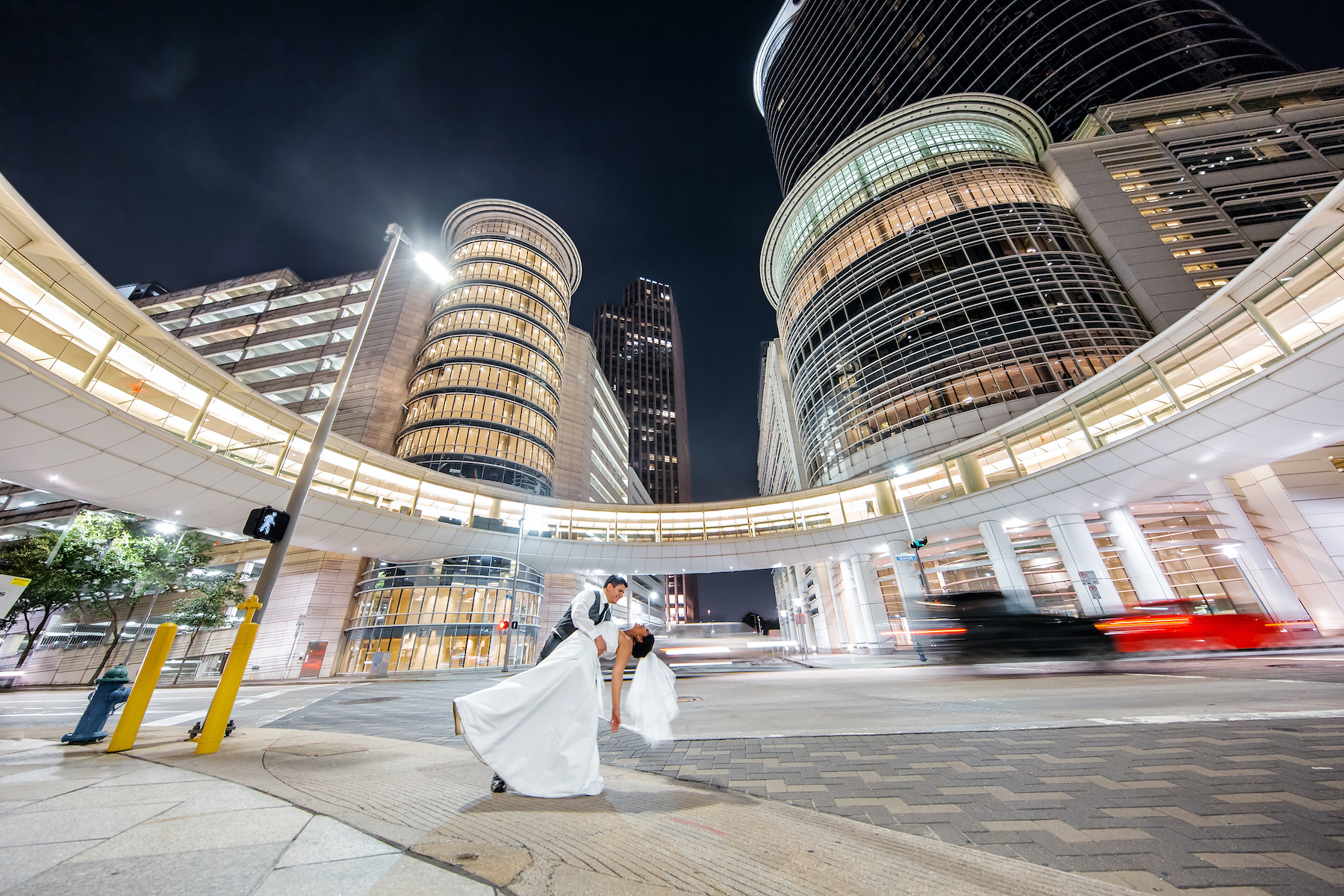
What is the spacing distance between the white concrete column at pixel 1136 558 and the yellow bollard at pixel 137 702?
29.8 metres

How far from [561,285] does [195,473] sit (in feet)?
119

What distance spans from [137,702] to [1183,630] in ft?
82.5

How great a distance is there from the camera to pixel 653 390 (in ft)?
405

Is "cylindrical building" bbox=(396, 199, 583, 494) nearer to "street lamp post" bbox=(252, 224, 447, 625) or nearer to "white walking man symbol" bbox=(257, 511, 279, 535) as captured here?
"street lamp post" bbox=(252, 224, 447, 625)

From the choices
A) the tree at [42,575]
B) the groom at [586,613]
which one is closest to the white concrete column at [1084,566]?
the groom at [586,613]

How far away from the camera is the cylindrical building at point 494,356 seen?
33.6 m

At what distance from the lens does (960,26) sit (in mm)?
72375

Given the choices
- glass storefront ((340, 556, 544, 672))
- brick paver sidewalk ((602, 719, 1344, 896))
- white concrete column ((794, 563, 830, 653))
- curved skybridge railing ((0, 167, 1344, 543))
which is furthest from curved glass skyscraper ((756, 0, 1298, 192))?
glass storefront ((340, 556, 544, 672))

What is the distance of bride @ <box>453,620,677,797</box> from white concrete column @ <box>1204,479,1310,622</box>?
1218 inches

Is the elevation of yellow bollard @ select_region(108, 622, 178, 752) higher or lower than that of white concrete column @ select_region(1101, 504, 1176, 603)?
lower

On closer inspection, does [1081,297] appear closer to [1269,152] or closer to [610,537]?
[1269,152]

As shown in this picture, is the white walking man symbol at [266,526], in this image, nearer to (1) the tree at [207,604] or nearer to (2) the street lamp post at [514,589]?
(2) the street lamp post at [514,589]

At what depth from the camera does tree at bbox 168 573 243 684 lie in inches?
1042

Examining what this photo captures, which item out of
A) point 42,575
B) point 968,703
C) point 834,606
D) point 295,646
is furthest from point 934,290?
point 42,575
